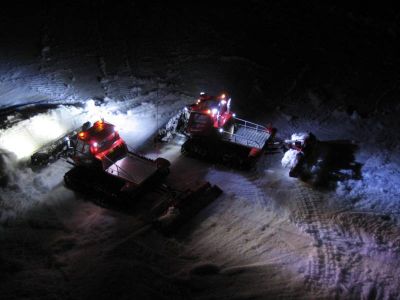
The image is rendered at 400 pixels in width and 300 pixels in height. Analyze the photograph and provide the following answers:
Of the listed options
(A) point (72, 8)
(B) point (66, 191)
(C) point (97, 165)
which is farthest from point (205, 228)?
(A) point (72, 8)

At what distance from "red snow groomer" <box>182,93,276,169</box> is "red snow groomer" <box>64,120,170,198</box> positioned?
6.55 feet

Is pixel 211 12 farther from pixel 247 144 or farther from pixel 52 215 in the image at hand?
pixel 52 215

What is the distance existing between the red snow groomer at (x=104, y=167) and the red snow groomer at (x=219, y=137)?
200cm

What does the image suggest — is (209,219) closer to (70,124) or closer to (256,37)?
(70,124)

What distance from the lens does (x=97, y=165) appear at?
39.8 ft

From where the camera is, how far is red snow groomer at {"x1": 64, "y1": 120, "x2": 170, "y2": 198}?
39.3 feet

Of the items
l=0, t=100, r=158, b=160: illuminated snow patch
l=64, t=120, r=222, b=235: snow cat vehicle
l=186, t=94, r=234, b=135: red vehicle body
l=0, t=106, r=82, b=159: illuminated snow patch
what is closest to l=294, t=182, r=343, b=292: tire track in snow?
l=64, t=120, r=222, b=235: snow cat vehicle

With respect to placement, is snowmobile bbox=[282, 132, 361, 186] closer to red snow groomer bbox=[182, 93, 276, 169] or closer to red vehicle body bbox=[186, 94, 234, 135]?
red snow groomer bbox=[182, 93, 276, 169]

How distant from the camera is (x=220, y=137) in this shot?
14.2 metres

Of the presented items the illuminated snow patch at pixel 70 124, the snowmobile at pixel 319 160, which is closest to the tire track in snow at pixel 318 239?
the snowmobile at pixel 319 160

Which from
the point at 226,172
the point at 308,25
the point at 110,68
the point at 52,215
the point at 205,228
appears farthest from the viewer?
the point at 308,25

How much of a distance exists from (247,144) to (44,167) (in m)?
7.79

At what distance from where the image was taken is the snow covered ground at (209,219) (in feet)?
29.0

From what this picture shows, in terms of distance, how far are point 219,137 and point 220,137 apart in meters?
0.04
